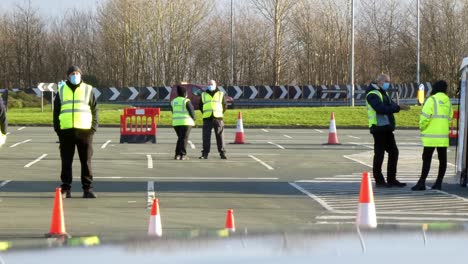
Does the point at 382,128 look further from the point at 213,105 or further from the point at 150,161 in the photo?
the point at 150,161

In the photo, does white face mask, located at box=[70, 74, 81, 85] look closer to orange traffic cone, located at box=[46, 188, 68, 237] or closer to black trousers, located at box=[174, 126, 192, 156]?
orange traffic cone, located at box=[46, 188, 68, 237]

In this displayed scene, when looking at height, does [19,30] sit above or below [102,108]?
above

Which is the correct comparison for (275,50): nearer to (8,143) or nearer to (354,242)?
(8,143)

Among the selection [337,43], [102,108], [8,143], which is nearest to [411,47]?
[337,43]

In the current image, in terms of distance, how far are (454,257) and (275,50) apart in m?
62.4

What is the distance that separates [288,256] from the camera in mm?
2875

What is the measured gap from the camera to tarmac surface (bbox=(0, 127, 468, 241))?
10.7 m

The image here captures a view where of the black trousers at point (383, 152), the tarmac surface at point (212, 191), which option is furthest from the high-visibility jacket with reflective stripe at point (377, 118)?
the tarmac surface at point (212, 191)

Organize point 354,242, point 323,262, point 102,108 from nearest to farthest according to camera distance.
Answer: point 323,262 → point 354,242 → point 102,108

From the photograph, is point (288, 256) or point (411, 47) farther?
point (411, 47)

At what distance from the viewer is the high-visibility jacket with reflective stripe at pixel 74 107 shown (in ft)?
42.1

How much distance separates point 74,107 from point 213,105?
7.55m

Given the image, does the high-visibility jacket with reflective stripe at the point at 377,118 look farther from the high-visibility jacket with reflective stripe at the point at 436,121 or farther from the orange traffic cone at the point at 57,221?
the orange traffic cone at the point at 57,221

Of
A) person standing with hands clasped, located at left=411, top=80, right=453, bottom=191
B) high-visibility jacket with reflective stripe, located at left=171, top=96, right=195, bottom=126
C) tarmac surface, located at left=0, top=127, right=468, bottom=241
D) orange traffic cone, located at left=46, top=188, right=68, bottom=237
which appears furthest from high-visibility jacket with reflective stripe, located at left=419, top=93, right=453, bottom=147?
high-visibility jacket with reflective stripe, located at left=171, top=96, right=195, bottom=126
